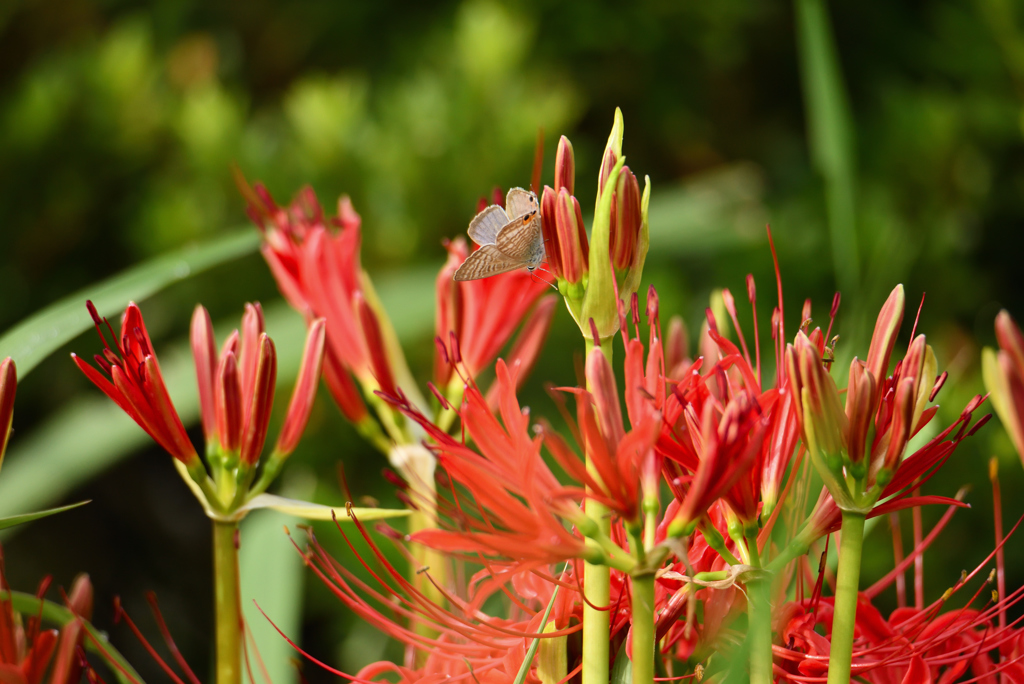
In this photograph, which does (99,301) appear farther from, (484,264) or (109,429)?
(109,429)

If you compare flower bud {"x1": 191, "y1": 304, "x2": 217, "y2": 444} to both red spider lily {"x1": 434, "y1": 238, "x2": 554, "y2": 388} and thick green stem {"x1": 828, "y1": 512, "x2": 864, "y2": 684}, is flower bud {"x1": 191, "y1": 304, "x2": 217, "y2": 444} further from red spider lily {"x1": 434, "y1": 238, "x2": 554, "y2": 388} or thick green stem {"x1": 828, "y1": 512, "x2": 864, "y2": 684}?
thick green stem {"x1": 828, "y1": 512, "x2": 864, "y2": 684}

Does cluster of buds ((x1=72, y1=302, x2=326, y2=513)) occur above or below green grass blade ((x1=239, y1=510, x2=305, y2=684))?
above

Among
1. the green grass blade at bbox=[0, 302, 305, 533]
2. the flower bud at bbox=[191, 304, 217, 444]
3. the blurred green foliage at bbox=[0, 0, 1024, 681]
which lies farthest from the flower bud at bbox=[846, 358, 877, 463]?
the blurred green foliage at bbox=[0, 0, 1024, 681]

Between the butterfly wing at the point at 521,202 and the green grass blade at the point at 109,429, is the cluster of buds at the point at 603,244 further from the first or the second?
A: the green grass blade at the point at 109,429

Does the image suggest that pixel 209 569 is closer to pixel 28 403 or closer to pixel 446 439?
pixel 28 403

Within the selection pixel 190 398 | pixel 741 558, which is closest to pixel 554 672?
pixel 741 558

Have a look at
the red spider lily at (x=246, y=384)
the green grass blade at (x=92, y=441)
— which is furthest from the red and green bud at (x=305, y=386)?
the green grass blade at (x=92, y=441)
